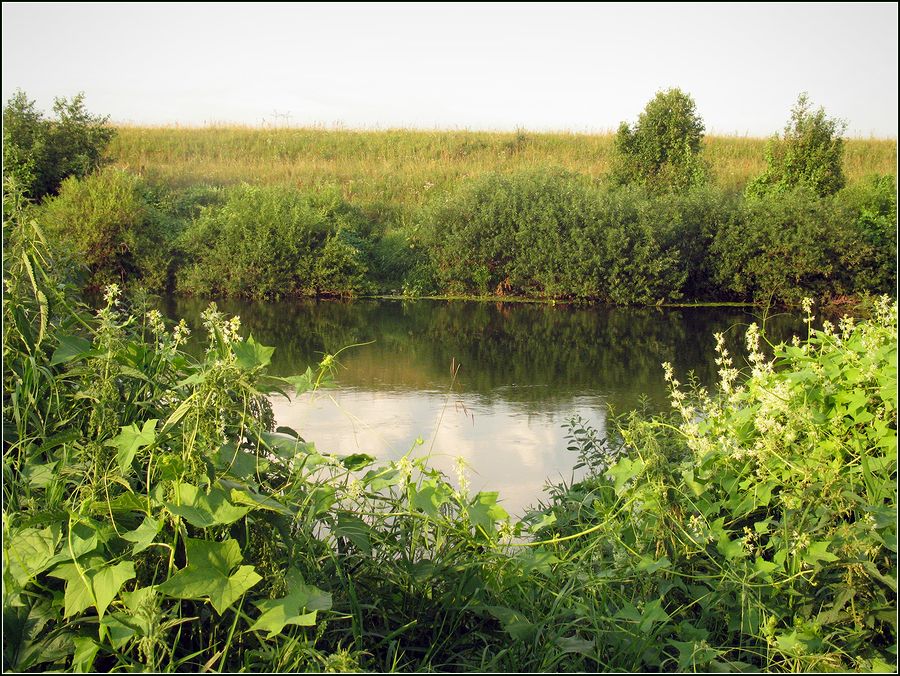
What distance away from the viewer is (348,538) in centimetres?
241

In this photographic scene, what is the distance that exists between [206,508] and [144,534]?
0.15 metres

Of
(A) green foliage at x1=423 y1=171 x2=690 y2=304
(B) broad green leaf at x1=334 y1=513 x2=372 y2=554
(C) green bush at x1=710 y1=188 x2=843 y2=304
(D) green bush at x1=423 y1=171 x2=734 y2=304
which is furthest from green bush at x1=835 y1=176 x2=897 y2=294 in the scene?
(B) broad green leaf at x1=334 y1=513 x2=372 y2=554

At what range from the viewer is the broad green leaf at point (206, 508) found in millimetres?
1866

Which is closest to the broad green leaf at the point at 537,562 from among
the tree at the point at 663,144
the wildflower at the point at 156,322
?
the wildflower at the point at 156,322

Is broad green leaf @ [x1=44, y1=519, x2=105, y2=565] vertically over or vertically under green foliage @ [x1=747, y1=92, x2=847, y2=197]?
under

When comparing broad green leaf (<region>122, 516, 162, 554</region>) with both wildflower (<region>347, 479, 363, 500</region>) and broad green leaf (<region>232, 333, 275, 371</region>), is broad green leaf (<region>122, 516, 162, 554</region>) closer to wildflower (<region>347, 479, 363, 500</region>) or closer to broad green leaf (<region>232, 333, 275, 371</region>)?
broad green leaf (<region>232, 333, 275, 371</region>)

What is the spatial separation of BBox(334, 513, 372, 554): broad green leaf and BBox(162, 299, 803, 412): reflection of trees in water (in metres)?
4.29

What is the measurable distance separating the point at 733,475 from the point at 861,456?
1.38ft

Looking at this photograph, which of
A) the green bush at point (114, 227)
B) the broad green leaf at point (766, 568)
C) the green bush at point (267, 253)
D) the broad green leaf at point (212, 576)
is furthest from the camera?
the green bush at point (267, 253)

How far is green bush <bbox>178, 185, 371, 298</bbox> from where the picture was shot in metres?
13.5

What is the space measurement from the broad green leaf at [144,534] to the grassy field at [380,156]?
15808 mm

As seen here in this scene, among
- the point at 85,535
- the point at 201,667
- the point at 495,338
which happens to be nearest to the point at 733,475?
the point at 201,667

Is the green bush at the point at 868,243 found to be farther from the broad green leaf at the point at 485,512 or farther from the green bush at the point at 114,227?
the broad green leaf at the point at 485,512

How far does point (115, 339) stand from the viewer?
221cm
